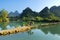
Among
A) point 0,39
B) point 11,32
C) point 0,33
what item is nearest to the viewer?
point 0,39

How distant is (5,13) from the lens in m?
49.7

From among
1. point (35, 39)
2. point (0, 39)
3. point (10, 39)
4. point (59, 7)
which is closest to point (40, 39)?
point (35, 39)

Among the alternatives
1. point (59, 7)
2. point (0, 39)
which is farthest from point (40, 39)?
point (59, 7)

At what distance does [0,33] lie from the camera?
17312 mm

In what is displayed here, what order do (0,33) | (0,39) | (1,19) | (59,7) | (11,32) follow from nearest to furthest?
(0,39), (0,33), (11,32), (1,19), (59,7)

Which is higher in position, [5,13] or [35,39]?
[5,13]

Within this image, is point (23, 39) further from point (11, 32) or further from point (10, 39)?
point (11, 32)

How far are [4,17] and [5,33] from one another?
31110 millimetres

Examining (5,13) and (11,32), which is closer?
(11,32)

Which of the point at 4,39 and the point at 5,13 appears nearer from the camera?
the point at 4,39

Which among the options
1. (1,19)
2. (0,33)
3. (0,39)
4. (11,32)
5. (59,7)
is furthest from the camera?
(59,7)

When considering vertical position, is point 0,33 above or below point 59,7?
below

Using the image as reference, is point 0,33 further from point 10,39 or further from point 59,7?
point 59,7

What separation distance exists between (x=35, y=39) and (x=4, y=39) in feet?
9.43
